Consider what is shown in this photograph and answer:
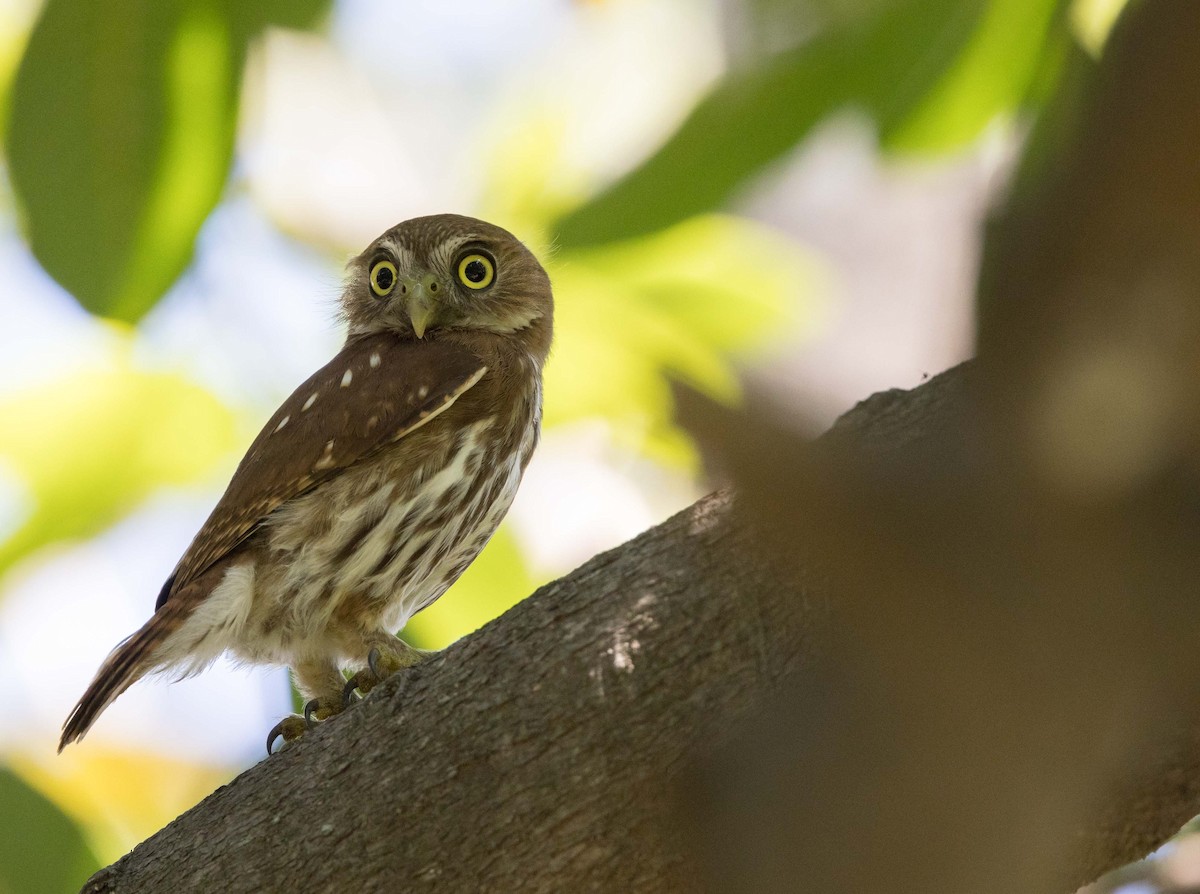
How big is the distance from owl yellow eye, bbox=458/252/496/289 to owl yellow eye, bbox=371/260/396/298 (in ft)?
0.88

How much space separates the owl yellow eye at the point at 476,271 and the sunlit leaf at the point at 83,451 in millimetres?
1198

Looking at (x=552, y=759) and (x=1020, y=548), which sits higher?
(x=552, y=759)

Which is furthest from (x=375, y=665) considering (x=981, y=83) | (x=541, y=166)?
(x=981, y=83)

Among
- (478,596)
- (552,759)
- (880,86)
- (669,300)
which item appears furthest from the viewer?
(478,596)

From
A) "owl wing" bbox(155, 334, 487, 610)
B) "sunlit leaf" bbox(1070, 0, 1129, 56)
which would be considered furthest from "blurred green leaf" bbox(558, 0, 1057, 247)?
"owl wing" bbox(155, 334, 487, 610)

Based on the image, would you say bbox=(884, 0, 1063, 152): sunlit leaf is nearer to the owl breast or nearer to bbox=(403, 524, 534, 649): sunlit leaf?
the owl breast

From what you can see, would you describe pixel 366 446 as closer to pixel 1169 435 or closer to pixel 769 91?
pixel 769 91

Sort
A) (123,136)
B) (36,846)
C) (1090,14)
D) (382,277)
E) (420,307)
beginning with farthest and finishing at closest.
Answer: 1. (382,277)
2. (420,307)
3. (36,846)
4. (123,136)
5. (1090,14)

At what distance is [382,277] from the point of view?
480 centimetres

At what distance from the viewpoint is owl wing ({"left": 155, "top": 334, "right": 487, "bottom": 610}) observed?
3.73 meters

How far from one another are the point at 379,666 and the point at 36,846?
1.00 metres

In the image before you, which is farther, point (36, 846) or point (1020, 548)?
point (36, 846)

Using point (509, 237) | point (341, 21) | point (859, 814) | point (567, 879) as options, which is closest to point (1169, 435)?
point (859, 814)

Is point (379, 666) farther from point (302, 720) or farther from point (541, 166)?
point (541, 166)
